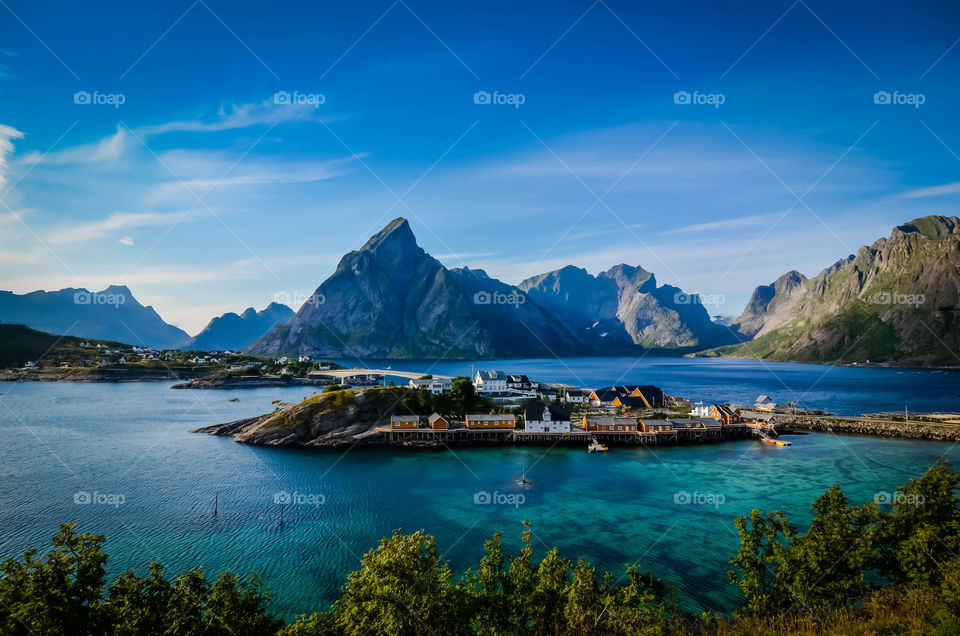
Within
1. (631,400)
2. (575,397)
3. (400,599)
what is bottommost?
(400,599)

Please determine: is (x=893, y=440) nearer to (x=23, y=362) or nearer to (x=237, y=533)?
(x=237, y=533)

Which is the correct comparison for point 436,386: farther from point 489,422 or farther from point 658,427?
point 658,427

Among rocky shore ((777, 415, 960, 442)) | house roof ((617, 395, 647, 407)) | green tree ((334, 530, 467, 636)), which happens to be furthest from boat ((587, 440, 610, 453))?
green tree ((334, 530, 467, 636))

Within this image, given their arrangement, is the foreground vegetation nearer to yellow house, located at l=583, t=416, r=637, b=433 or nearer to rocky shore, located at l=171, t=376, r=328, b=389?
yellow house, located at l=583, t=416, r=637, b=433

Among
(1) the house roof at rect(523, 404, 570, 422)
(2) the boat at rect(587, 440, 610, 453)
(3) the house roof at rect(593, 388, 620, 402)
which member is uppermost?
(3) the house roof at rect(593, 388, 620, 402)

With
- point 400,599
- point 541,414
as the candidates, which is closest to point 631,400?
point 541,414

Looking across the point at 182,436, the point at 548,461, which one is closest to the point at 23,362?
the point at 182,436
